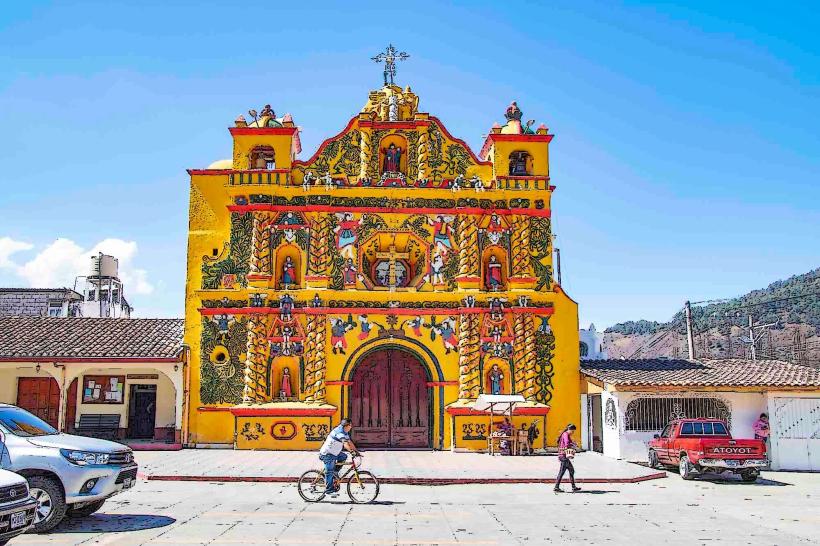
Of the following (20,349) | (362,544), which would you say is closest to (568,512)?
(362,544)

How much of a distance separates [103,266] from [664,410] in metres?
29.2

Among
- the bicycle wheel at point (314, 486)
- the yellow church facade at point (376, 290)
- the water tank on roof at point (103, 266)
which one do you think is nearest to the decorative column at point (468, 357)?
the yellow church facade at point (376, 290)

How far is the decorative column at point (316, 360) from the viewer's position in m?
25.5

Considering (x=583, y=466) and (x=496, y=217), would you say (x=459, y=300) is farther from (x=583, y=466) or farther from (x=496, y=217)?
(x=583, y=466)

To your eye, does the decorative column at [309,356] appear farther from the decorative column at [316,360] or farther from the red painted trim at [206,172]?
the red painted trim at [206,172]

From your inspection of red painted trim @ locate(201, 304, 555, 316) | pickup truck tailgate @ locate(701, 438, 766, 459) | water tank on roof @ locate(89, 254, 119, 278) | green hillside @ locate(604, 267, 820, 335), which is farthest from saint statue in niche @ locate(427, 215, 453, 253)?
green hillside @ locate(604, 267, 820, 335)

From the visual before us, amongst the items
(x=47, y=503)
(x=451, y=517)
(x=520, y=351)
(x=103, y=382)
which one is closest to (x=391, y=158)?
(x=520, y=351)

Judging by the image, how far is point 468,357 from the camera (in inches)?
1024

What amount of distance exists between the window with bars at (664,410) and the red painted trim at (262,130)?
49.5ft

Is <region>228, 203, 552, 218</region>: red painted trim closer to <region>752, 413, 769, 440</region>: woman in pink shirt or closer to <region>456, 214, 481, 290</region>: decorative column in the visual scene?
<region>456, 214, 481, 290</region>: decorative column

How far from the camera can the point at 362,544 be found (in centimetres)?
1055

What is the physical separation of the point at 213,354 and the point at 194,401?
1.74m

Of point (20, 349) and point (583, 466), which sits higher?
point (20, 349)

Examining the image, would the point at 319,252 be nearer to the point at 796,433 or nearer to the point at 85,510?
the point at 85,510
